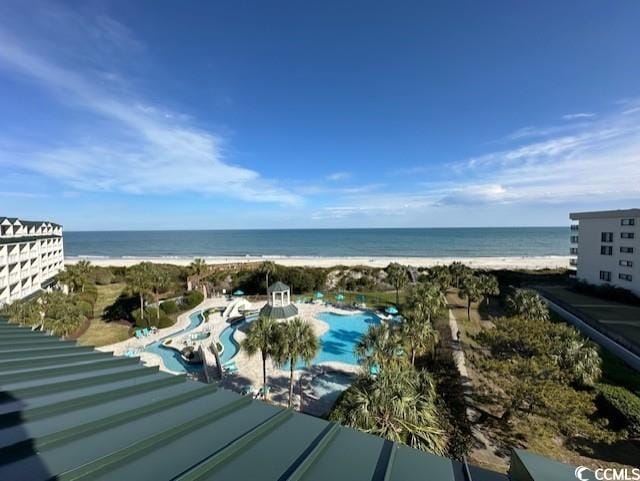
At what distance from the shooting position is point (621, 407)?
13766mm

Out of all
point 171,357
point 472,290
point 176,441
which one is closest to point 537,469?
point 176,441

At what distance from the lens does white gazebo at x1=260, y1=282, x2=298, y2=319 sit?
1062 inches

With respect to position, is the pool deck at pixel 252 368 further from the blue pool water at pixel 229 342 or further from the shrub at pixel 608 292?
the shrub at pixel 608 292

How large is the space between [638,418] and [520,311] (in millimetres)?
10235

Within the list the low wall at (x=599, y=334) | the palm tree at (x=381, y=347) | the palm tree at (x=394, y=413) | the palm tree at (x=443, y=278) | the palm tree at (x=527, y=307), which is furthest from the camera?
the palm tree at (x=443, y=278)

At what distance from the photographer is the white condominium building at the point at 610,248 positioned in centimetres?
3300

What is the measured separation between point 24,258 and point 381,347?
40692mm

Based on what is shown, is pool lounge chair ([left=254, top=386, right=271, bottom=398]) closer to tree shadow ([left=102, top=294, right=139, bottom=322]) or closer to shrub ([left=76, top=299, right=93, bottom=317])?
tree shadow ([left=102, top=294, right=139, bottom=322])

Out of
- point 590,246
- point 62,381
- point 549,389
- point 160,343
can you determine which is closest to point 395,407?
point 549,389

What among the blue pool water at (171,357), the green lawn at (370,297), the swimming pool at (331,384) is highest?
the green lawn at (370,297)

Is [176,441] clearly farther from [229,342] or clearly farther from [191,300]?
[191,300]

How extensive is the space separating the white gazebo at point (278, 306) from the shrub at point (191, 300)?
33.6ft

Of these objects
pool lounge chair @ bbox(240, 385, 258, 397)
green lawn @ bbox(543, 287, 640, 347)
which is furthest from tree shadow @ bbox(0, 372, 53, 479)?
green lawn @ bbox(543, 287, 640, 347)

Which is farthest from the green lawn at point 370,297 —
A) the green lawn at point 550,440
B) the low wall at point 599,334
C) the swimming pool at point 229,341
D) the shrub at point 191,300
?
the green lawn at point 550,440
